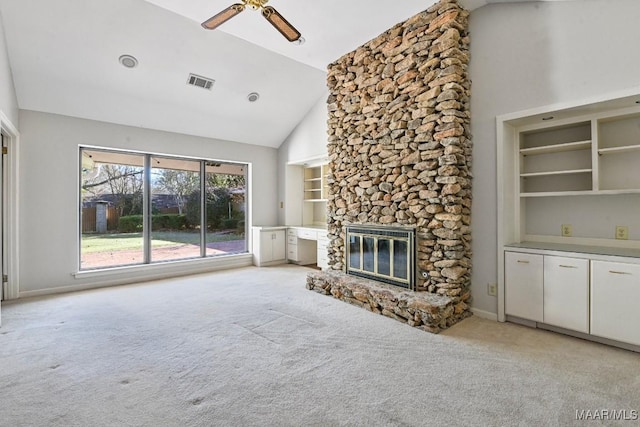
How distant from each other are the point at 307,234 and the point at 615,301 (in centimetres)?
457

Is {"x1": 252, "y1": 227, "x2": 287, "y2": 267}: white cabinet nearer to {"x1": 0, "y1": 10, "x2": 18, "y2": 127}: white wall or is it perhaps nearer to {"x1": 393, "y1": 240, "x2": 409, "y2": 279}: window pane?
{"x1": 393, "y1": 240, "x2": 409, "y2": 279}: window pane

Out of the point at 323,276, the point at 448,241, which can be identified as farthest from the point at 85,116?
the point at 448,241

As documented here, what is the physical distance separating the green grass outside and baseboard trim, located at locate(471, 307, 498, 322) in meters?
4.79

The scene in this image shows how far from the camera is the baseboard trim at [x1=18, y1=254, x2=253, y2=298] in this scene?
15.3 ft

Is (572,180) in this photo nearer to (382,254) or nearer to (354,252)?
(382,254)

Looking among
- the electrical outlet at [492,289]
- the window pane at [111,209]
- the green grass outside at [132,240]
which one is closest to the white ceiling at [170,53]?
the window pane at [111,209]

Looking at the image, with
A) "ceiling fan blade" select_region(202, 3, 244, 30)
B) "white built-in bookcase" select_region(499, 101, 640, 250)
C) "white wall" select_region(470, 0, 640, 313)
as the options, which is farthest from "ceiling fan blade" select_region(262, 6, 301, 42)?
"white built-in bookcase" select_region(499, 101, 640, 250)

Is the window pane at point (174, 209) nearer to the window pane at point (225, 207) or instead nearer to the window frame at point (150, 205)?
the window frame at point (150, 205)

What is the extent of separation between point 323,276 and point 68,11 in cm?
Result: 434

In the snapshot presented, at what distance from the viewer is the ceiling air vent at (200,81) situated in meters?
4.82

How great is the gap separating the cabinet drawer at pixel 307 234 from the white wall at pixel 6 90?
4.52 meters

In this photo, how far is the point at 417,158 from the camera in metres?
3.76

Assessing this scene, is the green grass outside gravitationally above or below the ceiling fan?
below

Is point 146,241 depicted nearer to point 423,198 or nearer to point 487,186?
point 423,198
